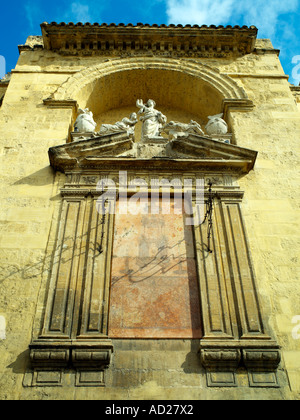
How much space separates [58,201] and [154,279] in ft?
8.62

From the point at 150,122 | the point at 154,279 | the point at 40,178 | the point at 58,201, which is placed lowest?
the point at 154,279

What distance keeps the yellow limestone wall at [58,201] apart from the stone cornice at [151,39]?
1.48ft

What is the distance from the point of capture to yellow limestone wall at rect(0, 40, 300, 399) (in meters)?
5.90

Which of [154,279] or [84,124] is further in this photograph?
[84,124]

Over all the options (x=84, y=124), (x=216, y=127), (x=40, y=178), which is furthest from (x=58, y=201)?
(x=216, y=127)

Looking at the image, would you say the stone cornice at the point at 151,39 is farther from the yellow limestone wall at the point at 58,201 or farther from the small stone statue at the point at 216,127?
the small stone statue at the point at 216,127

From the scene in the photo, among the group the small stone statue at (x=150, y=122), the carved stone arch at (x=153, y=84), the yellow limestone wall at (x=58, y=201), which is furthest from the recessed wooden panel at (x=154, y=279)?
the carved stone arch at (x=153, y=84)

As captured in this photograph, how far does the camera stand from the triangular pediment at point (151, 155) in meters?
8.76

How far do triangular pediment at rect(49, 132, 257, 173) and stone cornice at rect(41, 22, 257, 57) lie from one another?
4.95m

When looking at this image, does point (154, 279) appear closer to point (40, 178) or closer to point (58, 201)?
point (58, 201)

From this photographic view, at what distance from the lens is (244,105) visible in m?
10.7

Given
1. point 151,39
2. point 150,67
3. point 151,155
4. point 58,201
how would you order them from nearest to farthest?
point 58,201 < point 151,155 < point 150,67 < point 151,39

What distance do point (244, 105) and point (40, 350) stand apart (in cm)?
783

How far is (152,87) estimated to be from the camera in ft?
41.1
